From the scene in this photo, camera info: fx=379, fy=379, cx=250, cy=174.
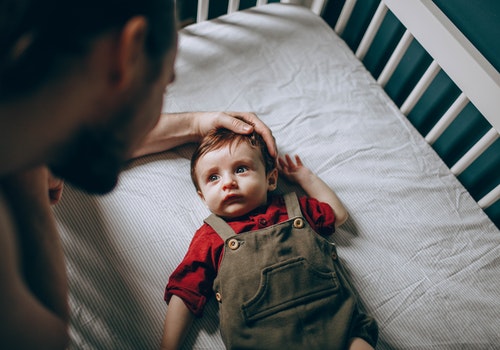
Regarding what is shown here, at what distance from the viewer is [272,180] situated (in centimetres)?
98

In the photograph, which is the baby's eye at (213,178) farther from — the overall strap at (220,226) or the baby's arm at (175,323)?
the baby's arm at (175,323)

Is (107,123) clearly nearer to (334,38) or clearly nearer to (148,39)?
(148,39)

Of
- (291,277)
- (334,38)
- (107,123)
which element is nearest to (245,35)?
(334,38)

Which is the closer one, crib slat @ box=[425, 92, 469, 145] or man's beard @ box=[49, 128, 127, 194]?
man's beard @ box=[49, 128, 127, 194]

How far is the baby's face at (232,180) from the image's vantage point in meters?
0.87

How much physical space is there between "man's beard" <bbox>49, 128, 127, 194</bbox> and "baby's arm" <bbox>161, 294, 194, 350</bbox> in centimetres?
37

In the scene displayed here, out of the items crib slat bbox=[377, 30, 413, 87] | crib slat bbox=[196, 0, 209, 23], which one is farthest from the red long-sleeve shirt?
crib slat bbox=[196, 0, 209, 23]

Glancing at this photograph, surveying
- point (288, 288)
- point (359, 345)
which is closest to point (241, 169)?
point (288, 288)

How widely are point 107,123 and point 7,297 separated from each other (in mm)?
265

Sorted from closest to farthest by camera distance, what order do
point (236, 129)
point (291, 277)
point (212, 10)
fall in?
point (291, 277) → point (236, 129) → point (212, 10)

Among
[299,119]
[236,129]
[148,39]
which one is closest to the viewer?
[148,39]

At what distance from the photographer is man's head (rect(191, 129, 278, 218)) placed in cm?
88

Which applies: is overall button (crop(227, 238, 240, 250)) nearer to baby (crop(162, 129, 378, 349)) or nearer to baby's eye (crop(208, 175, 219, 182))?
baby (crop(162, 129, 378, 349))

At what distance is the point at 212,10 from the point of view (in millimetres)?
1669
